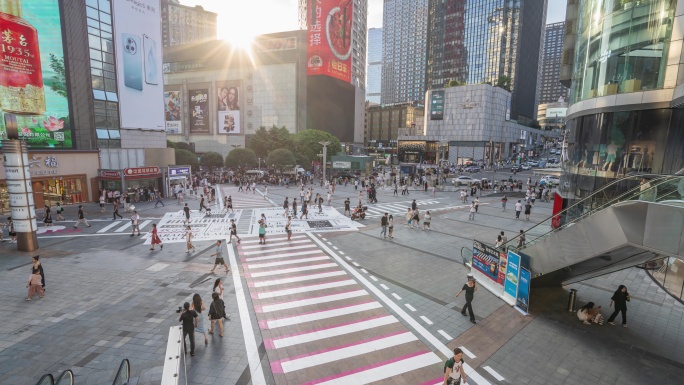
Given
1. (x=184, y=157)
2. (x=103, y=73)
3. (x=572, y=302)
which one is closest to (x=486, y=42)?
(x=184, y=157)

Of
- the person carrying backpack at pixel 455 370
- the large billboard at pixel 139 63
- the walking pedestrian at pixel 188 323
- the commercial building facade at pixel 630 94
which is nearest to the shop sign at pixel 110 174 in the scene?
the large billboard at pixel 139 63

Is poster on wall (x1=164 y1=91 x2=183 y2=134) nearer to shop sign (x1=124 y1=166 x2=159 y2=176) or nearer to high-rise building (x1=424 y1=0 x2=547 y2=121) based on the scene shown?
shop sign (x1=124 y1=166 x2=159 y2=176)

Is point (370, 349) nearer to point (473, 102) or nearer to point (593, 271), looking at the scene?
point (593, 271)

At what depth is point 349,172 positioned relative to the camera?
196 feet

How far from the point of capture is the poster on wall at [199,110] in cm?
9325

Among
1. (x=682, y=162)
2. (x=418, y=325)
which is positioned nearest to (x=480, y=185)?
(x=682, y=162)

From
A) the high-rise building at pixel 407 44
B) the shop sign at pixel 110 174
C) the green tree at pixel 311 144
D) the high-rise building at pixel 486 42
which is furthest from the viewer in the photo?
the high-rise building at pixel 407 44

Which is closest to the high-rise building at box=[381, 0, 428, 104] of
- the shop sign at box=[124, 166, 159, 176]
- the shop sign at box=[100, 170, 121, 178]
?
the shop sign at box=[124, 166, 159, 176]

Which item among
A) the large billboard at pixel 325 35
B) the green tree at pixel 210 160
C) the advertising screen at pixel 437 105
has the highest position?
the large billboard at pixel 325 35

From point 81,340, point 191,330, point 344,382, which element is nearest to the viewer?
point 344,382

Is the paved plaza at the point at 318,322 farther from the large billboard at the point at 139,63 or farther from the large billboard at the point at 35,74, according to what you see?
the large billboard at the point at 139,63

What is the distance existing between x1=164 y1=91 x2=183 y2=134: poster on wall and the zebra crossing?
9248cm

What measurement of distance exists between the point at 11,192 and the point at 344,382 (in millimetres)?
20856

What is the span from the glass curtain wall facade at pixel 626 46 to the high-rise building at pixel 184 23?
177 meters
